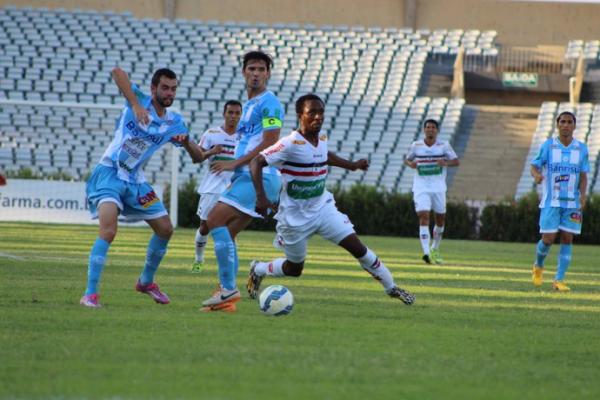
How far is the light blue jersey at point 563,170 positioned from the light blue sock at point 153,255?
560cm

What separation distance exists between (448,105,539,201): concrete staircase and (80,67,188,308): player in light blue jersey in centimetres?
2914

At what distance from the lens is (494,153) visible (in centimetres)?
4228

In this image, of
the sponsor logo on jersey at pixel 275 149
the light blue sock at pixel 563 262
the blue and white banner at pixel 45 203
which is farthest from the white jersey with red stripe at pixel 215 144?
the blue and white banner at pixel 45 203

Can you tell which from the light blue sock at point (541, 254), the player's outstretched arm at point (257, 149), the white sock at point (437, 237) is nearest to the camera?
the player's outstretched arm at point (257, 149)

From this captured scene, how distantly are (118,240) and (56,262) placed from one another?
7.36 m

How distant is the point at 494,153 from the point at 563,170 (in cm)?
2785

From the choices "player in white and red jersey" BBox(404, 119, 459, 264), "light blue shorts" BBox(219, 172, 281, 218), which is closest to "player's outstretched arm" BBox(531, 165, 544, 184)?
"light blue shorts" BBox(219, 172, 281, 218)

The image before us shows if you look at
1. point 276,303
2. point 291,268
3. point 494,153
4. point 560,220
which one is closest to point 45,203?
point 560,220

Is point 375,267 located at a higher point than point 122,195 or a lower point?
lower

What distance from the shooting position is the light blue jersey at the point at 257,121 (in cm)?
1058

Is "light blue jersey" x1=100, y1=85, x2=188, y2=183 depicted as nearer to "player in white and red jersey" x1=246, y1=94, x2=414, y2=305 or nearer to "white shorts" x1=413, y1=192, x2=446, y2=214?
"player in white and red jersey" x1=246, y1=94, x2=414, y2=305

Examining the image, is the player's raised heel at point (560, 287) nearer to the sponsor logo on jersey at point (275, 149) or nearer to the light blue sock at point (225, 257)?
the sponsor logo on jersey at point (275, 149)

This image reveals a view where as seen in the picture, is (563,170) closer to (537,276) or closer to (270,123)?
(537,276)

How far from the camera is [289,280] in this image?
14.1 metres
